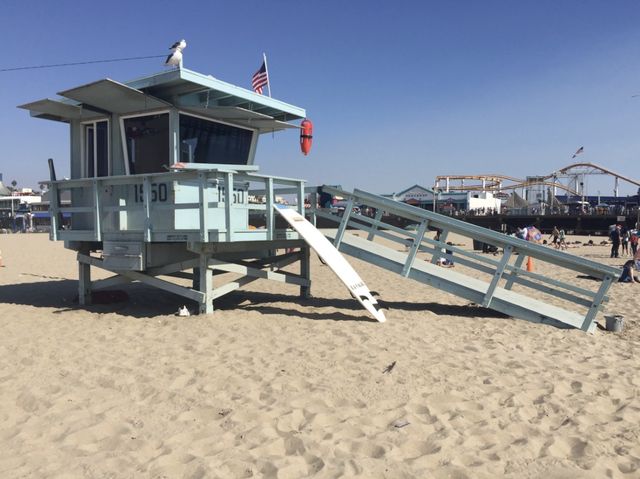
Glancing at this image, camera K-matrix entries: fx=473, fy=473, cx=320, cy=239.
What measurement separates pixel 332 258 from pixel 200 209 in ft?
7.00

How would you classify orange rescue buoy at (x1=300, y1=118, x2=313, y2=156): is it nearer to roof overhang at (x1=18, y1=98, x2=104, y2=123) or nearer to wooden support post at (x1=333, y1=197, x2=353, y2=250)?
wooden support post at (x1=333, y1=197, x2=353, y2=250)

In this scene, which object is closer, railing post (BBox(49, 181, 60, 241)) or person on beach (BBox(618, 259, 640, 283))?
railing post (BBox(49, 181, 60, 241))

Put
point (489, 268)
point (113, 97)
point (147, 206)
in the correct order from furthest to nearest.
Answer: point (489, 268) < point (113, 97) < point (147, 206)

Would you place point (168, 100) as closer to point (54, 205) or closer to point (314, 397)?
point (54, 205)

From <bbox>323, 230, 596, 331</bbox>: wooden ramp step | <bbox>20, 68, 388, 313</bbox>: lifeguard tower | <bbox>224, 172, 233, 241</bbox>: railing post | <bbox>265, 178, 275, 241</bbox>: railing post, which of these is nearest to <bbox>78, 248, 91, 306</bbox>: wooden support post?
<bbox>20, 68, 388, 313</bbox>: lifeguard tower

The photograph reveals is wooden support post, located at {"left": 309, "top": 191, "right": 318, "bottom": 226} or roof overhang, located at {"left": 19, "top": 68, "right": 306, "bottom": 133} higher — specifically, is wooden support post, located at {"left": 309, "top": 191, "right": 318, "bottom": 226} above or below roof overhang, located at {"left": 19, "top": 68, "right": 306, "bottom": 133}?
below

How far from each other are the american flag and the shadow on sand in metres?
4.15

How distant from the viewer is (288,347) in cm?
586

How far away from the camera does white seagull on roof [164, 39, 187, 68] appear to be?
24.6 feet

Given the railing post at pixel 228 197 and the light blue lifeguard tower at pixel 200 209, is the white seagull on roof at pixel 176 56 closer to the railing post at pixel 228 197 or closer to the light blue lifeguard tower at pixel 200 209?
the light blue lifeguard tower at pixel 200 209

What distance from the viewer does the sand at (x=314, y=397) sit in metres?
3.27

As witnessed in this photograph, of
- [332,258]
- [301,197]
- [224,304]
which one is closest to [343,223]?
[332,258]

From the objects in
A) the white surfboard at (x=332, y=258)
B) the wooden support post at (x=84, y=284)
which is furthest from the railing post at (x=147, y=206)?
the wooden support post at (x=84, y=284)

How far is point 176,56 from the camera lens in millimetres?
7492
